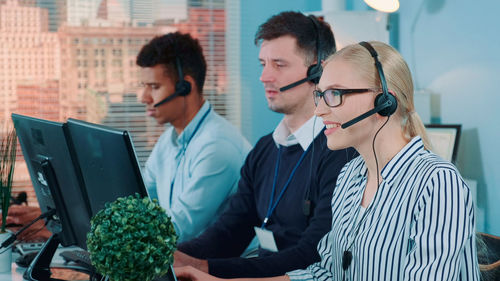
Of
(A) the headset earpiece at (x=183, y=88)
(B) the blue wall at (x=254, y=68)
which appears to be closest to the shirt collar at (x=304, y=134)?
(A) the headset earpiece at (x=183, y=88)

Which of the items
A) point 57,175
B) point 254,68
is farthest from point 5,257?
point 254,68

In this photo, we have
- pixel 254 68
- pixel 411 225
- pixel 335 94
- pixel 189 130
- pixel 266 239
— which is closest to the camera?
pixel 411 225

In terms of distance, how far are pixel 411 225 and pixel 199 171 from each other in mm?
1167

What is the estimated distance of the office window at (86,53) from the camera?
3.80m

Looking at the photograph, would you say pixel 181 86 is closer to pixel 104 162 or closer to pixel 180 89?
pixel 180 89

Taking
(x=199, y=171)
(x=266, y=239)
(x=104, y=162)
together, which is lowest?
(x=266, y=239)

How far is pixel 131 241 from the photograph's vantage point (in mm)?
1058

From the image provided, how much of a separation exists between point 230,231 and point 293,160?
33 centimetres

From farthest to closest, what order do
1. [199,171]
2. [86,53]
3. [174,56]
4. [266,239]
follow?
[86,53] → [174,56] → [199,171] → [266,239]

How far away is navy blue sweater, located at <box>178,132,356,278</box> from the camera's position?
1.70m

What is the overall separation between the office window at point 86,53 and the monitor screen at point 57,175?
6.88ft

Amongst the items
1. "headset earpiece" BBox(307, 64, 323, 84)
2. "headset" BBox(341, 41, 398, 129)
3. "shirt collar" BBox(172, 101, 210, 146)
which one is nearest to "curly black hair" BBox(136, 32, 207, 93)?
"shirt collar" BBox(172, 101, 210, 146)

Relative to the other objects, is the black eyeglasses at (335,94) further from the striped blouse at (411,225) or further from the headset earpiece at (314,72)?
the headset earpiece at (314,72)

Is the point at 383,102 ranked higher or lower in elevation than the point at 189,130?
higher
